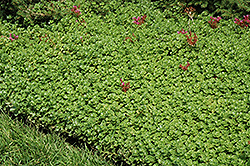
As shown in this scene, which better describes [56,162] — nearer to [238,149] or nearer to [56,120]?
[56,120]

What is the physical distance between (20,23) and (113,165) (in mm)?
3310

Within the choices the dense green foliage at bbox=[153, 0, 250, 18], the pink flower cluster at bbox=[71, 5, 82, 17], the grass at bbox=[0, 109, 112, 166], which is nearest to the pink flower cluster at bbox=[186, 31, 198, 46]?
the dense green foliage at bbox=[153, 0, 250, 18]

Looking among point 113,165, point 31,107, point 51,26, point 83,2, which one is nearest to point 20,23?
point 51,26

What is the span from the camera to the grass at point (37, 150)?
127 inches

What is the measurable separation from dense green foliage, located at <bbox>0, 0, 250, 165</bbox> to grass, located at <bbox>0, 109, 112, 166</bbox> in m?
0.17

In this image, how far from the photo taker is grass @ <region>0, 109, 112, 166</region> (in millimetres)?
→ 3215

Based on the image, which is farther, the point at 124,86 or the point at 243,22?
the point at 243,22

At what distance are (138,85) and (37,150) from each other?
163cm

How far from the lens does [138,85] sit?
3496 mm

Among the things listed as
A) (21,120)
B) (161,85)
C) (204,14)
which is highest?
(204,14)

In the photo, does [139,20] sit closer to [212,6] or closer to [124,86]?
[212,6]

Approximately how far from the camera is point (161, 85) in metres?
3.51

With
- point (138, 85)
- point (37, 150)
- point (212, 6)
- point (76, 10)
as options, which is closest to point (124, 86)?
point (138, 85)

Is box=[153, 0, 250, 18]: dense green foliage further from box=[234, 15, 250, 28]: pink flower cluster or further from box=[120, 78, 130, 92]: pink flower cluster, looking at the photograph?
box=[120, 78, 130, 92]: pink flower cluster
